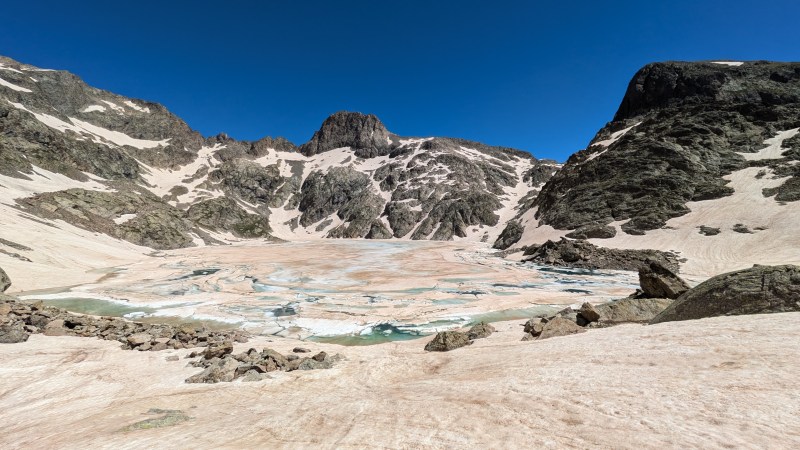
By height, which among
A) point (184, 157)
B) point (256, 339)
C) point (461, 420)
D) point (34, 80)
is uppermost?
point (34, 80)

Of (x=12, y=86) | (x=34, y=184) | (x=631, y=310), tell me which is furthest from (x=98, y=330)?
(x=12, y=86)

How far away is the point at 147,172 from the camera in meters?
151

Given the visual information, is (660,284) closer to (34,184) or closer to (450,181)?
(34,184)

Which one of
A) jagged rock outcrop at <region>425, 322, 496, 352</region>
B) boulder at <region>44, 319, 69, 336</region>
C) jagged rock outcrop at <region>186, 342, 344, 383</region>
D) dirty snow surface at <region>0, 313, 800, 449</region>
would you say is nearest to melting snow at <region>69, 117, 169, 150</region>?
boulder at <region>44, 319, 69, 336</region>

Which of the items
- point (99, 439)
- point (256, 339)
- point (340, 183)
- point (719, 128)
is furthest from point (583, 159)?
point (340, 183)

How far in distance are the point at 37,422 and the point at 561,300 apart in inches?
1118

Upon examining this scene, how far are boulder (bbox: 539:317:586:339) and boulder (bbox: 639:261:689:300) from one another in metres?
7.63

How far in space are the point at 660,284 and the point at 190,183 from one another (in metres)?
176

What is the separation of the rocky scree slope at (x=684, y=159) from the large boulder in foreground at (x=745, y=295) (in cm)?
5392

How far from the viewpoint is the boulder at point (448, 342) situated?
47.9 ft

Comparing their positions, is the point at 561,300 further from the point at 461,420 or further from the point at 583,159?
the point at 583,159

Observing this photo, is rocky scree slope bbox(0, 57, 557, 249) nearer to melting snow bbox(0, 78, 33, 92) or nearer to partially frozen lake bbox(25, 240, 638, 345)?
melting snow bbox(0, 78, 33, 92)

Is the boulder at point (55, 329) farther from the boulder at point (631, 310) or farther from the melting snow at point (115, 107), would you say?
the melting snow at point (115, 107)

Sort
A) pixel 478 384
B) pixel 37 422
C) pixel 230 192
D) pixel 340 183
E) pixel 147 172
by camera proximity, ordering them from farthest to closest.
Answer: pixel 340 183
pixel 230 192
pixel 147 172
pixel 478 384
pixel 37 422
